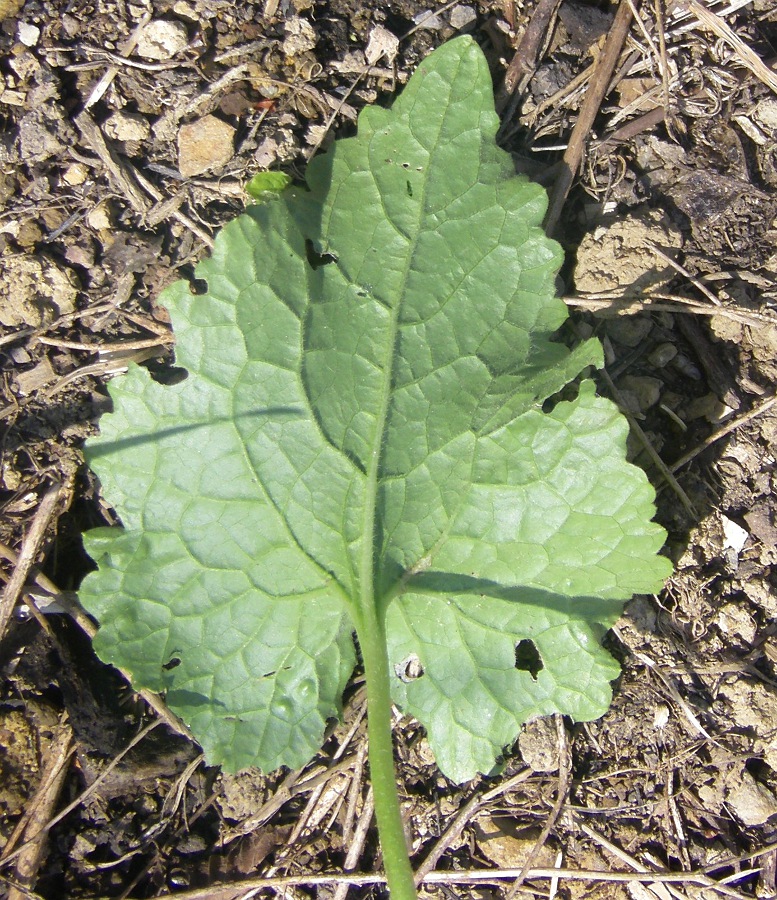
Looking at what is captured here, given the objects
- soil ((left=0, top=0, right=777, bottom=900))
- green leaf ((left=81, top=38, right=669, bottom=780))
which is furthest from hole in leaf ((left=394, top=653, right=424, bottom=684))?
soil ((left=0, top=0, right=777, bottom=900))

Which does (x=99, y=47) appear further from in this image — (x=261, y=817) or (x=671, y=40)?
(x=261, y=817)

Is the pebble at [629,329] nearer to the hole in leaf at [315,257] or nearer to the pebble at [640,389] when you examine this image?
the pebble at [640,389]

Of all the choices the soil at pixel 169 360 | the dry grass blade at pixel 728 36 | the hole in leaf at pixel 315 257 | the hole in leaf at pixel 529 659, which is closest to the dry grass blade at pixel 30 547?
the soil at pixel 169 360

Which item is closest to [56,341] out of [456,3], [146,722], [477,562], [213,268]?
[213,268]

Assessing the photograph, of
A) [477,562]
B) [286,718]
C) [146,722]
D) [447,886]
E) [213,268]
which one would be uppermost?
[213,268]

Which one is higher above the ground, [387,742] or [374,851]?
[387,742]

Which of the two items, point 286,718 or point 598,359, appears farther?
point 286,718

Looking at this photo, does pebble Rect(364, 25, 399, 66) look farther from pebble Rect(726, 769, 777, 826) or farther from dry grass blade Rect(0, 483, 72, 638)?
pebble Rect(726, 769, 777, 826)

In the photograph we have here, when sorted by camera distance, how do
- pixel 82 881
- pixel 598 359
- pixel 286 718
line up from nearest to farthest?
pixel 598 359 < pixel 286 718 < pixel 82 881
